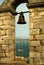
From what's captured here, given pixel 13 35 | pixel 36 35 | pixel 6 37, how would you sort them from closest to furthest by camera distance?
pixel 36 35, pixel 6 37, pixel 13 35

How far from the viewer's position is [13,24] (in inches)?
216

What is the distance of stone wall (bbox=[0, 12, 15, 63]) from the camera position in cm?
526

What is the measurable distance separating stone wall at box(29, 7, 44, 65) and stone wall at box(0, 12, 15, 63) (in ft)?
2.29

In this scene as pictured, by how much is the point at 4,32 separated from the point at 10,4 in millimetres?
792

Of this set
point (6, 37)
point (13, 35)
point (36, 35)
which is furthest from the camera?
point (13, 35)

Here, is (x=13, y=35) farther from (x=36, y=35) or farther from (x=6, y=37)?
(x=36, y=35)

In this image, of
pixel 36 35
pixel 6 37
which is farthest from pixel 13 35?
pixel 36 35

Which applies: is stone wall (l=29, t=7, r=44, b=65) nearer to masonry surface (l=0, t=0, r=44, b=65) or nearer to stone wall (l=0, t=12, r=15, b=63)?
masonry surface (l=0, t=0, r=44, b=65)

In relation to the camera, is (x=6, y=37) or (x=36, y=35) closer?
(x=36, y=35)

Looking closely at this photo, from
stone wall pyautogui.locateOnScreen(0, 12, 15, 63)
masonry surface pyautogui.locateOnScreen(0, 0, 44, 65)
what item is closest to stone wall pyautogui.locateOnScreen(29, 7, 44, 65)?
masonry surface pyautogui.locateOnScreen(0, 0, 44, 65)

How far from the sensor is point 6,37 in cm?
530

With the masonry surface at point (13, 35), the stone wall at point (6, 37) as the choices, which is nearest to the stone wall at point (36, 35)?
the masonry surface at point (13, 35)

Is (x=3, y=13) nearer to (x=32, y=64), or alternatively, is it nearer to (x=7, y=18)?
(x=7, y=18)

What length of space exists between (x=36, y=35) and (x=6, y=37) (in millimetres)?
914
